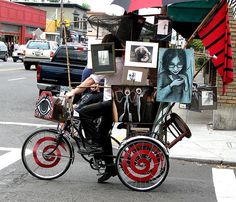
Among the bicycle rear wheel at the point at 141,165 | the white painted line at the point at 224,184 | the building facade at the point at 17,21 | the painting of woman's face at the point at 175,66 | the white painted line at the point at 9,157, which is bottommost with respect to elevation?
the white painted line at the point at 224,184

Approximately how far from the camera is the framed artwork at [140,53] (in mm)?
6273

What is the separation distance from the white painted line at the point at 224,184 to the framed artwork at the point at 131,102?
1.46 m

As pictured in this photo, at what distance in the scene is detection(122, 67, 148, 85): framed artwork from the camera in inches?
249

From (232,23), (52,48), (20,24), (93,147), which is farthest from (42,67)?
(20,24)

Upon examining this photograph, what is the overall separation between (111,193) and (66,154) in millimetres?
906

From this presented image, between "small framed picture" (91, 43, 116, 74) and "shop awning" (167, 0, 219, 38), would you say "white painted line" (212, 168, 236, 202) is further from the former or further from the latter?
"shop awning" (167, 0, 219, 38)

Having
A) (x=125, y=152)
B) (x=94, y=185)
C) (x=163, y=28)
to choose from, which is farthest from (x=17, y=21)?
(x=125, y=152)

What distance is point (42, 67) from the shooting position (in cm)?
1418

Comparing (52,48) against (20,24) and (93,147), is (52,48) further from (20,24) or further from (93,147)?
(20,24)

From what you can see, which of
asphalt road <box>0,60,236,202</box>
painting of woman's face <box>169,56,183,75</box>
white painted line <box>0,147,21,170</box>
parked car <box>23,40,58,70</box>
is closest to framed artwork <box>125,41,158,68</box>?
painting of woman's face <box>169,56,183,75</box>

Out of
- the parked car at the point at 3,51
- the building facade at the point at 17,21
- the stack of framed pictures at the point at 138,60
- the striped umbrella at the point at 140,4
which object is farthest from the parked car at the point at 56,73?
the building facade at the point at 17,21

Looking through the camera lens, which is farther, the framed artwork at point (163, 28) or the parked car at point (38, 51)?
the parked car at point (38, 51)

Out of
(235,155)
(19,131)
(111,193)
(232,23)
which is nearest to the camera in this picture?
(111,193)

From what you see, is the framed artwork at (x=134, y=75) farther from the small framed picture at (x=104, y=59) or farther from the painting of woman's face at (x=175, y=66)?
the painting of woman's face at (x=175, y=66)
